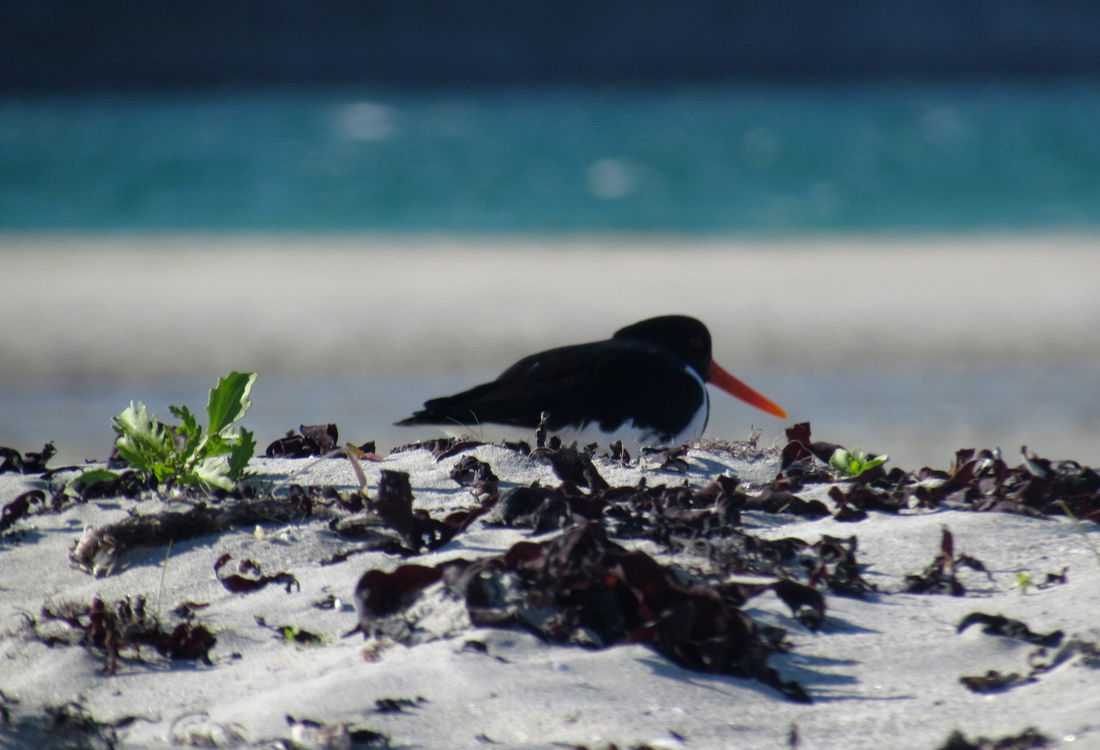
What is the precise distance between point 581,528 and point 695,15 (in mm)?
67816

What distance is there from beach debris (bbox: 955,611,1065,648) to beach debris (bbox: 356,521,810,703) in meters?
0.30

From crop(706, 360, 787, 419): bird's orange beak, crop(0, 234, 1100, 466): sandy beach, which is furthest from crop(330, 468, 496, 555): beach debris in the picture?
crop(0, 234, 1100, 466): sandy beach

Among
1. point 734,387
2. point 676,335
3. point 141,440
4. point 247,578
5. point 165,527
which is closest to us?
point 247,578

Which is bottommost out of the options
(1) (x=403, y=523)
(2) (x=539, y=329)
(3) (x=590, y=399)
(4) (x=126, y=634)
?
(4) (x=126, y=634)

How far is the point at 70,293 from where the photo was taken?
14.4m

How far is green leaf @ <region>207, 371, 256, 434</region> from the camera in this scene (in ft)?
9.83

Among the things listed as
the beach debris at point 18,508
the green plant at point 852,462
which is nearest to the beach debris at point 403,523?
the beach debris at point 18,508

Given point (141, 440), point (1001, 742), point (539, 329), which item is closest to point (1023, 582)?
point (1001, 742)

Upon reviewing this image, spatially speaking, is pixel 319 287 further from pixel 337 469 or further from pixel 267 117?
pixel 267 117

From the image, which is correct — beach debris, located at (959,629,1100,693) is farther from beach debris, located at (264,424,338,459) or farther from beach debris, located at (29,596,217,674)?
beach debris, located at (264,424,338,459)

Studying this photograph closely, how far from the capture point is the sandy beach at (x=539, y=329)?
28.5 feet

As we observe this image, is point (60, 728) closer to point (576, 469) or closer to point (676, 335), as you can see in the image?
point (576, 469)

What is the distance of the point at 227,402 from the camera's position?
3.02m

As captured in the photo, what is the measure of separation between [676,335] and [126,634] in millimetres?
3354
